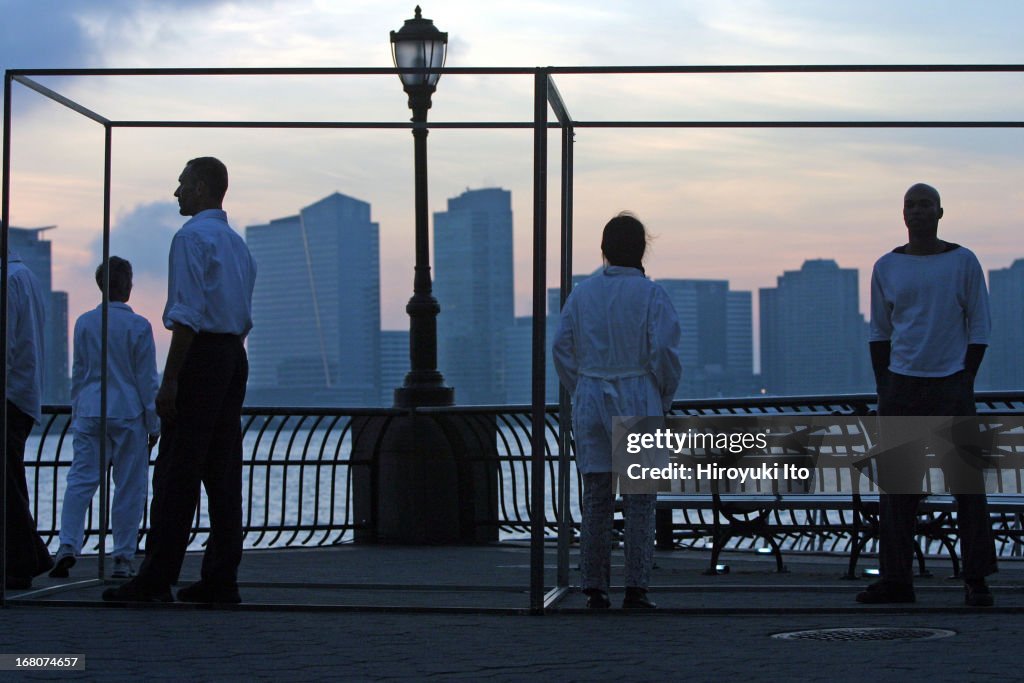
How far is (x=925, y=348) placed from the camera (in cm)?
723

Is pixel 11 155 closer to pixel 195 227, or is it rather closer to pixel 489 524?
pixel 195 227

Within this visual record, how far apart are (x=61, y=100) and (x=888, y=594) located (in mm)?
4487

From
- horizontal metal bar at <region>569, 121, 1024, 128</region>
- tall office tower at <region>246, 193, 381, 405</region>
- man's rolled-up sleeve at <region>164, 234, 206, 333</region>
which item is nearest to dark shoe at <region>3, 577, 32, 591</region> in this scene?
man's rolled-up sleeve at <region>164, 234, 206, 333</region>

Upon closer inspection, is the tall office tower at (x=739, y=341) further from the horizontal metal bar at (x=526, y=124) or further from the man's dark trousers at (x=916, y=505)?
the man's dark trousers at (x=916, y=505)

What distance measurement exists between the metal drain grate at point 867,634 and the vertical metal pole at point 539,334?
1161 millimetres

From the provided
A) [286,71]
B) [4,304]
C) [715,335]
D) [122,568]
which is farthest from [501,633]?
[715,335]

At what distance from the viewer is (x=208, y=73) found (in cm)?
710

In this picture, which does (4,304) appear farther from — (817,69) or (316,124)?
(817,69)

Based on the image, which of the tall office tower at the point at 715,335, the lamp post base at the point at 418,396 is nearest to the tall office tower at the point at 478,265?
the lamp post base at the point at 418,396

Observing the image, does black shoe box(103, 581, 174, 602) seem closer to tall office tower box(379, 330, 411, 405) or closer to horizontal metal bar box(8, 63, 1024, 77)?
horizontal metal bar box(8, 63, 1024, 77)

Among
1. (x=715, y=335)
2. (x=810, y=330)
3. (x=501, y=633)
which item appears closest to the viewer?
(x=501, y=633)

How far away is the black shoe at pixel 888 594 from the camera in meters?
7.40

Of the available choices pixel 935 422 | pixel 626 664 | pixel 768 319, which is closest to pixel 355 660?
pixel 626 664

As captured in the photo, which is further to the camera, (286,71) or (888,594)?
(888,594)
